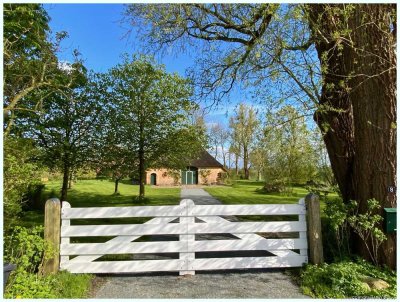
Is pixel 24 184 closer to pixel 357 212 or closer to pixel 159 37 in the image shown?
pixel 159 37

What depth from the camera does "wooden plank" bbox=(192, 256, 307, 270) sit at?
5.43 meters

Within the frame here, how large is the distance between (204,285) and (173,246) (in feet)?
2.70

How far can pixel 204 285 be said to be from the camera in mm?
4949

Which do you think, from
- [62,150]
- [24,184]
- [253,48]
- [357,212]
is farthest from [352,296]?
[62,150]

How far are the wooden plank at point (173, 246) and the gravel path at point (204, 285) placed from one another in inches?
15.6

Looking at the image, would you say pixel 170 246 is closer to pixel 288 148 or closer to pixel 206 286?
pixel 206 286

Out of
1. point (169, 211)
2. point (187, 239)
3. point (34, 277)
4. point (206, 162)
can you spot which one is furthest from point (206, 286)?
point (206, 162)

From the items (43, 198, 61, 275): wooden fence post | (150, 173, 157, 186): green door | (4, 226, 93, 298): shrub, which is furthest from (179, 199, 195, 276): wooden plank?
(150, 173, 157, 186): green door

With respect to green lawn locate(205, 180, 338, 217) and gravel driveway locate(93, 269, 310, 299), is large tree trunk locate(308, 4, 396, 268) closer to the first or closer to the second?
gravel driveway locate(93, 269, 310, 299)

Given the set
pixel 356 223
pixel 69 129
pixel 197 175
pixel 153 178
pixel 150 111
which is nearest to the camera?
pixel 356 223

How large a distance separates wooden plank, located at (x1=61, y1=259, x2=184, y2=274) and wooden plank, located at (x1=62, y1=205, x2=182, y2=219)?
0.75 m

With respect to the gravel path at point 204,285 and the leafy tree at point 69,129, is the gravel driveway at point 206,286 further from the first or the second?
the leafy tree at point 69,129

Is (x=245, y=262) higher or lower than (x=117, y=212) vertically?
lower

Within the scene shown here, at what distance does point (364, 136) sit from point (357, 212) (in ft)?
4.28
